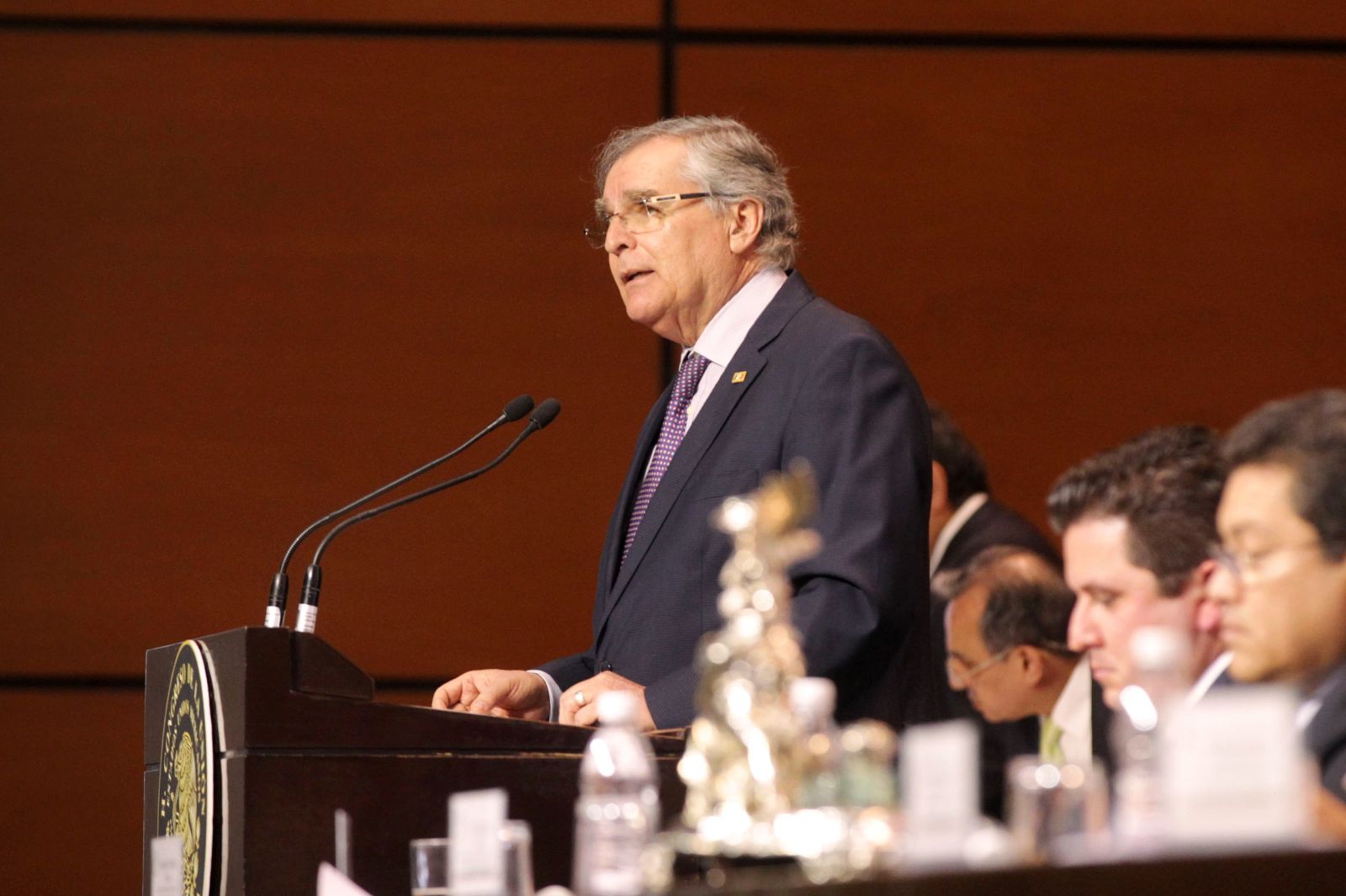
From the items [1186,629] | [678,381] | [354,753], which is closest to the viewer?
[354,753]

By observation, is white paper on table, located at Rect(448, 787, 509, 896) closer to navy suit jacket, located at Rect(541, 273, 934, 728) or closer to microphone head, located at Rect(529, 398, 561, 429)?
navy suit jacket, located at Rect(541, 273, 934, 728)

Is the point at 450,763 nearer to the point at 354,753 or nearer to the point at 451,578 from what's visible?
the point at 354,753

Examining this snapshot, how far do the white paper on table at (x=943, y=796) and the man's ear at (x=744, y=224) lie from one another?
169cm

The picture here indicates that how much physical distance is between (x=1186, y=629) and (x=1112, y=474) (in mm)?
215

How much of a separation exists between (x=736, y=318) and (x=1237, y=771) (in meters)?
1.75

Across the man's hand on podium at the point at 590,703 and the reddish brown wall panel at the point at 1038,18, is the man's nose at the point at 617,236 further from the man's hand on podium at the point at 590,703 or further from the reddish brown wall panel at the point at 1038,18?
the reddish brown wall panel at the point at 1038,18

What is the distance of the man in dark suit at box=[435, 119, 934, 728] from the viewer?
206 cm

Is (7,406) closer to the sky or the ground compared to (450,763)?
closer to the sky

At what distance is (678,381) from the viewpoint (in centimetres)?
254

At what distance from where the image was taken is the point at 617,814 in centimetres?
104

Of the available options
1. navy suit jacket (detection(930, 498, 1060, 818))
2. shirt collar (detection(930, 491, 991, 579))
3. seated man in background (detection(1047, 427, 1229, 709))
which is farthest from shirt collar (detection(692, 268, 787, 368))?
shirt collar (detection(930, 491, 991, 579))

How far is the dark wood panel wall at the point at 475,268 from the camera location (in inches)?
152

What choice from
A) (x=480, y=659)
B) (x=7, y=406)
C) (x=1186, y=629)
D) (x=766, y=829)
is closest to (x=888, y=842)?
(x=766, y=829)

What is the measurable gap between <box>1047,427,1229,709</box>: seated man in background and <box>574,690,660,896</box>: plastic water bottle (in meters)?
1.12
